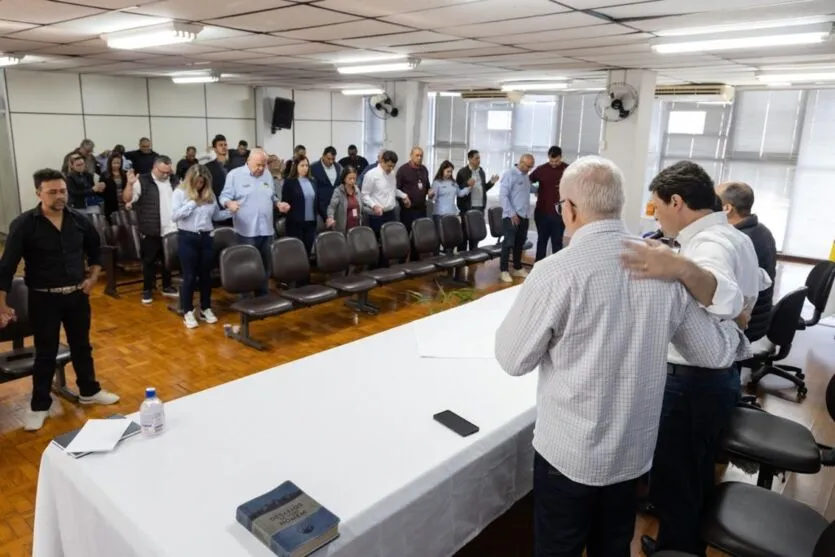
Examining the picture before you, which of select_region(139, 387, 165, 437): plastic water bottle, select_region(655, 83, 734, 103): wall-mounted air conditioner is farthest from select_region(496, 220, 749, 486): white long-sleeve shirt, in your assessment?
select_region(655, 83, 734, 103): wall-mounted air conditioner

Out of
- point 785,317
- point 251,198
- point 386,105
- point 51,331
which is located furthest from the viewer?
point 386,105

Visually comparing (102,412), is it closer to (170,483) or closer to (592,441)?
(170,483)

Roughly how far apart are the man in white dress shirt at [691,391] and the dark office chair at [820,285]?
2.84m

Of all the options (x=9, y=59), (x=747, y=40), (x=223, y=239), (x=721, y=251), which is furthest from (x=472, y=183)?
(x=721, y=251)

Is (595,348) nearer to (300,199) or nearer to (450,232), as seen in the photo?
(300,199)

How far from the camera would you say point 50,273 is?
3.39 metres

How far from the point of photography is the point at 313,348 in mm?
4957

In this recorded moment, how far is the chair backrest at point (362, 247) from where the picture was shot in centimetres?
604

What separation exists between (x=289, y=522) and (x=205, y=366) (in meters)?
3.36

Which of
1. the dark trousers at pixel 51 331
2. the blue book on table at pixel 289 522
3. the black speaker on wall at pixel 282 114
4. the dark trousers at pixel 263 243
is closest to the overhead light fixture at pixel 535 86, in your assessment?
the black speaker on wall at pixel 282 114

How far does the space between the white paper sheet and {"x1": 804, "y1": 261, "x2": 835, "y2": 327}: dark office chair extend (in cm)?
487

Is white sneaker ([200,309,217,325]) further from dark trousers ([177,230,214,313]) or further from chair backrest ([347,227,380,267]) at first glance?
chair backrest ([347,227,380,267])

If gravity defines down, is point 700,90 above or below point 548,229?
above

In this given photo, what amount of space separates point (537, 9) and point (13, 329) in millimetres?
3895
